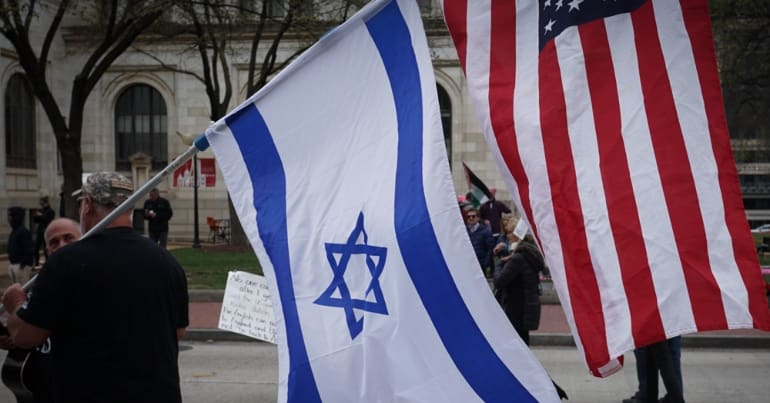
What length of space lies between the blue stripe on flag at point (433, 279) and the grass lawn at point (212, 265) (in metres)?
11.6

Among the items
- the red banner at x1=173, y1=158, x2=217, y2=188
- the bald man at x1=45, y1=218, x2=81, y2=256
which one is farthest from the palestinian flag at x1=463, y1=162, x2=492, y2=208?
the bald man at x1=45, y1=218, x2=81, y2=256

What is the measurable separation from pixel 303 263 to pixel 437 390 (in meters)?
0.73

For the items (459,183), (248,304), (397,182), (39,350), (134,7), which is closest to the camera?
(397,182)

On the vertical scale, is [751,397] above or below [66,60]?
below

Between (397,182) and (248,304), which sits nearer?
(397,182)

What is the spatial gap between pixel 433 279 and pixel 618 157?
0.98m

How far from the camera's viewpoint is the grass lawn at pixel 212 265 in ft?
53.1

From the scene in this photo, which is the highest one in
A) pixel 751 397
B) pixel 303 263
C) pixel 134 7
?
pixel 134 7

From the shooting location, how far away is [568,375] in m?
9.48

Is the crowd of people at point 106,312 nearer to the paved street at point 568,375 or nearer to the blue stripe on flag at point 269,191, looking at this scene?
the blue stripe on flag at point 269,191

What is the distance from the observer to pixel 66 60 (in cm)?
3359

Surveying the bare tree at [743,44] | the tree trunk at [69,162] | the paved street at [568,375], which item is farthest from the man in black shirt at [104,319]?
the bare tree at [743,44]

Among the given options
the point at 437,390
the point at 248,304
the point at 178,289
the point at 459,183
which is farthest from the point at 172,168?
the point at 459,183

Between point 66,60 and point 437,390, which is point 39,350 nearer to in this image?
point 437,390
